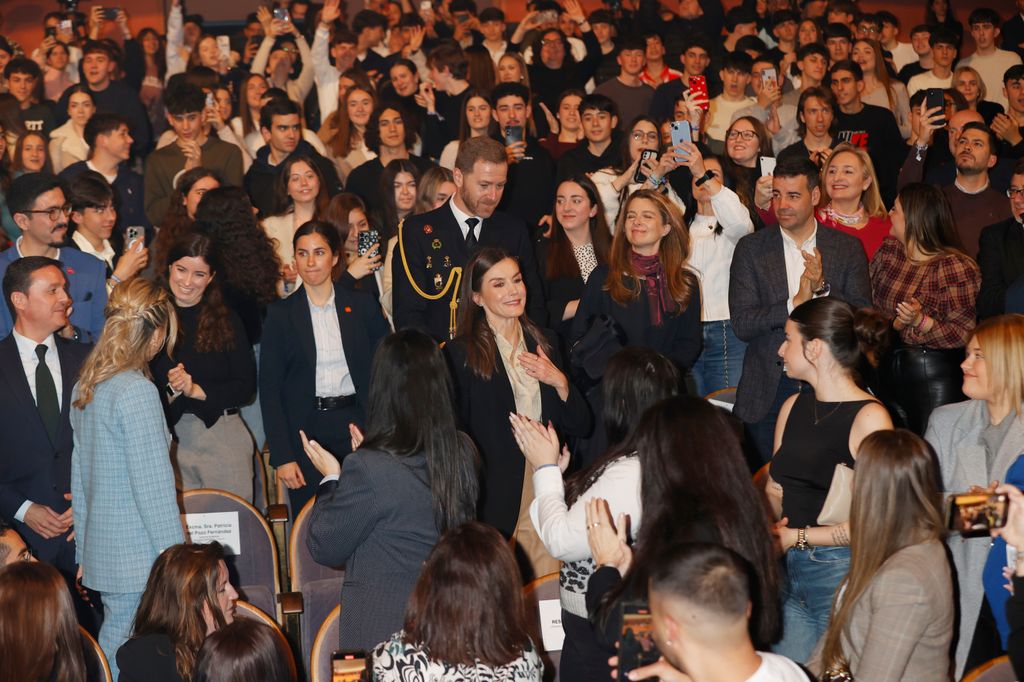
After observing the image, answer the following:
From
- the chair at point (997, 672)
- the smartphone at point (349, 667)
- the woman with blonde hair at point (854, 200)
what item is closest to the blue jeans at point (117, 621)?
the smartphone at point (349, 667)

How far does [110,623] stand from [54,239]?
2278 millimetres

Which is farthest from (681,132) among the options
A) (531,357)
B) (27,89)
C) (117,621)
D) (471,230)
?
(27,89)

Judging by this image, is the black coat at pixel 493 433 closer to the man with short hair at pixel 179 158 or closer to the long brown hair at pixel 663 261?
the long brown hair at pixel 663 261

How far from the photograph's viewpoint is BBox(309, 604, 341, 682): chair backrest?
3277 millimetres

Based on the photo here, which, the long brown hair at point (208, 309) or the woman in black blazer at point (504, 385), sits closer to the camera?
the woman in black blazer at point (504, 385)

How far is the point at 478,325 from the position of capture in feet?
13.7

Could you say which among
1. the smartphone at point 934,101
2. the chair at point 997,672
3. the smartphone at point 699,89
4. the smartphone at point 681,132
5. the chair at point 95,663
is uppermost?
the smartphone at point 699,89

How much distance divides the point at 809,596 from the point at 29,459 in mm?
2812

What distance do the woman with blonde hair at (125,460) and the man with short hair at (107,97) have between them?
5.18 meters

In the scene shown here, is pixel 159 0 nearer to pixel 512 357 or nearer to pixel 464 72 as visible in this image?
pixel 464 72

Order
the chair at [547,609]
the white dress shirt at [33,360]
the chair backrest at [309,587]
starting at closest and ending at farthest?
the chair at [547,609], the chair backrest at [309,587], the white dress shirt at [33,360]

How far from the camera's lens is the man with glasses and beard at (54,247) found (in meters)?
4.96

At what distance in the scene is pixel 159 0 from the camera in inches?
488

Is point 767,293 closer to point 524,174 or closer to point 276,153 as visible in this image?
point 524,174
